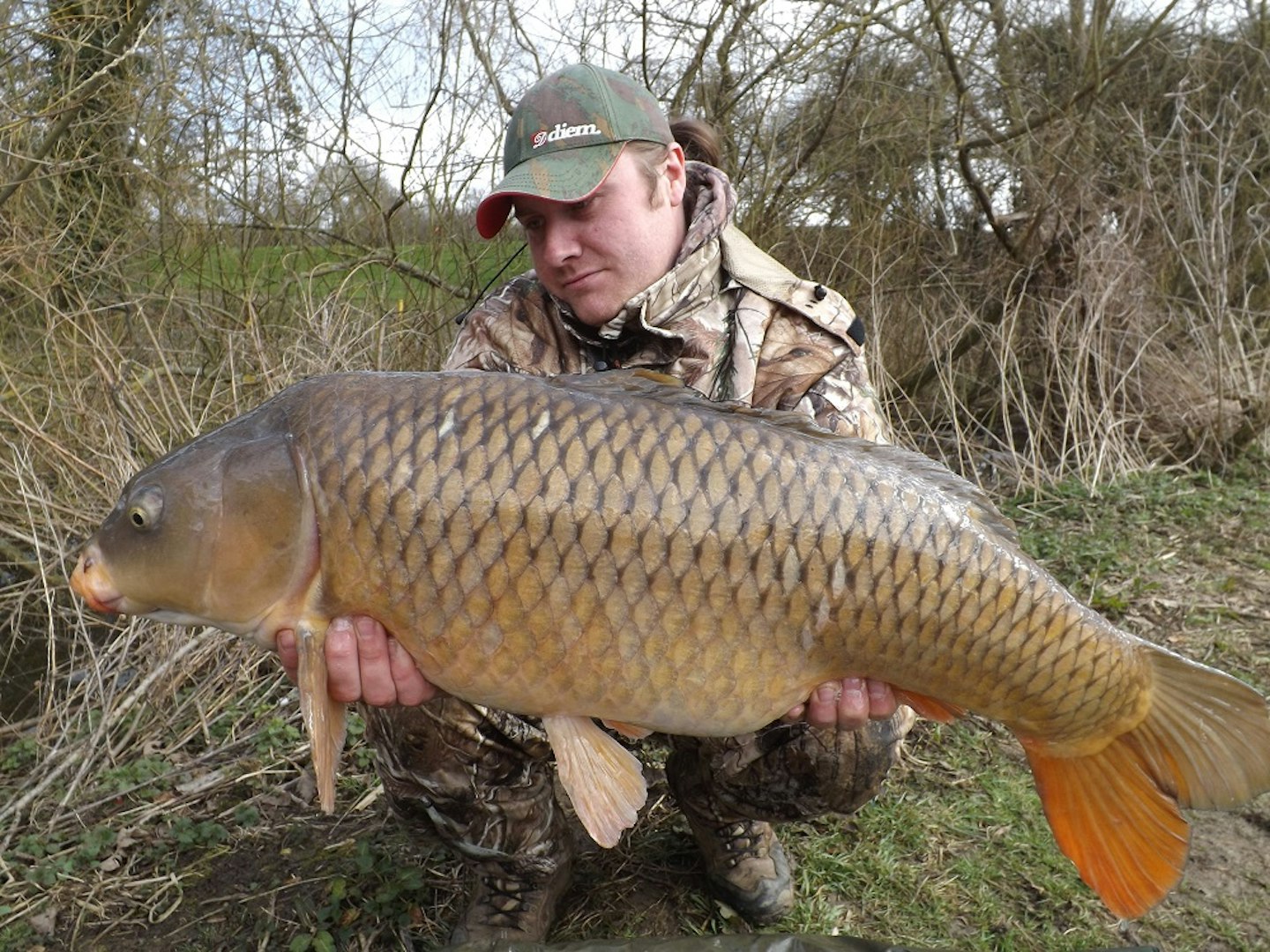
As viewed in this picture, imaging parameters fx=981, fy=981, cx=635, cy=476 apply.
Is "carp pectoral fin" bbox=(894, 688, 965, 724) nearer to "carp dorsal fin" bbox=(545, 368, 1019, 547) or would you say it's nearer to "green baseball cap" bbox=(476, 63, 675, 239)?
"carp dorsal fin" bbox=(545, 368, 1019, 547)

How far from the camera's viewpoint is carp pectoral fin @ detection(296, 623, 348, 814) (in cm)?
123

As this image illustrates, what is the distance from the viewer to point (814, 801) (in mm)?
1607

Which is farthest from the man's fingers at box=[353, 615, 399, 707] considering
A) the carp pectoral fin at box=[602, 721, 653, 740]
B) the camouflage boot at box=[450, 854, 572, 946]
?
the camouflage boot at box=[450, 854, 572, 946]

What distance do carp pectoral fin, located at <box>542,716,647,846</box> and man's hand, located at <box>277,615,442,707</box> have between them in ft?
0.63

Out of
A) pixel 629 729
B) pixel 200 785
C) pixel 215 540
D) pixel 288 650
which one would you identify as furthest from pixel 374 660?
pixel 200 785

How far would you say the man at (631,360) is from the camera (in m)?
1.57

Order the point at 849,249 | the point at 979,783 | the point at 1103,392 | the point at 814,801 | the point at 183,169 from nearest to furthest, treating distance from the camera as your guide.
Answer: the point at 814,801 < the point at 979,783 < the point at 183,169 < the point at 1103,392 < the point at 849,249

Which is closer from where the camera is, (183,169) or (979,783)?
(979,783)

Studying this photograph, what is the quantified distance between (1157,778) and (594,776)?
0.75 metres

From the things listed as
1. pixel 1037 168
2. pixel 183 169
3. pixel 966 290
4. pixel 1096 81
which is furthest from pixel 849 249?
pixel 183 169

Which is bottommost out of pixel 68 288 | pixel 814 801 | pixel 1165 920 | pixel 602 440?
pixel 1165 920

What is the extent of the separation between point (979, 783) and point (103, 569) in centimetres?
177

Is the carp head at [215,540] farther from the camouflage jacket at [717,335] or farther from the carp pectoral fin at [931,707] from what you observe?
the carp pectoral fin at [931,707]

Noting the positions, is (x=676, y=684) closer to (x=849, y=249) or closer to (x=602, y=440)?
(x=602, y=440)
